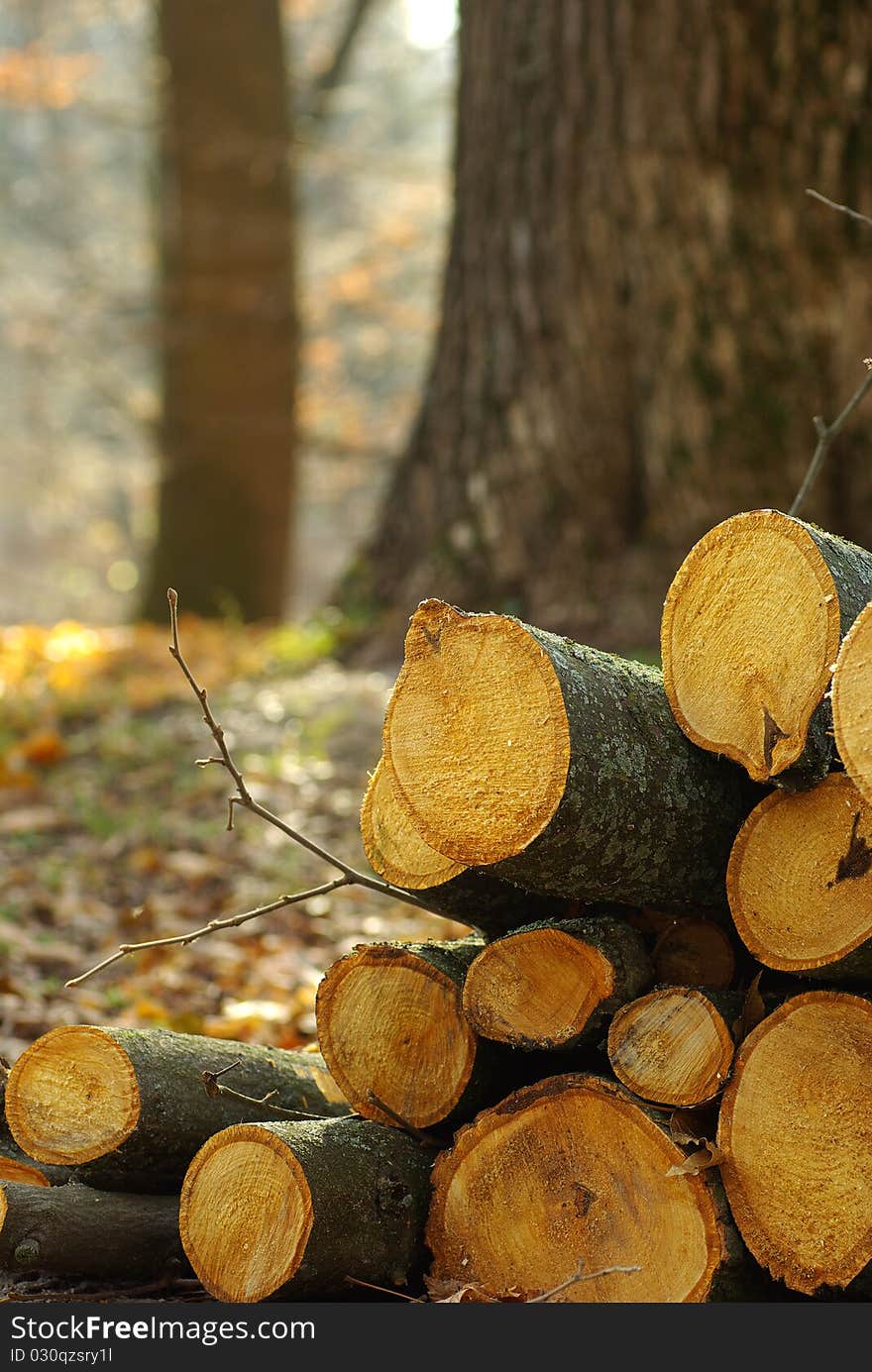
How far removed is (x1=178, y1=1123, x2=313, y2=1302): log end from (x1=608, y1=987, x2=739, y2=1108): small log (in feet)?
1.77

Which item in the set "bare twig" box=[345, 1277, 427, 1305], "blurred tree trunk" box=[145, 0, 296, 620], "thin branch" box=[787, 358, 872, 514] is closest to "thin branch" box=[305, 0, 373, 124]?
"blurred tree trunk" box=[145, 0, 296, 620]

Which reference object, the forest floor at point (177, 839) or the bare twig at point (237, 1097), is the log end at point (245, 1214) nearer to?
the bare twig at point (237, 1097)

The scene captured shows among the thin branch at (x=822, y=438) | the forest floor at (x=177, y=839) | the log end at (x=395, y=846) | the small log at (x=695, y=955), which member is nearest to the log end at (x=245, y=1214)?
the log end at (x=395, y=846)

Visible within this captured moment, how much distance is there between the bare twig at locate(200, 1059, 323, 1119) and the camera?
→ 2.20 metres

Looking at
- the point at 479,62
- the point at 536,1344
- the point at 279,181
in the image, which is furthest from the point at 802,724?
the point at 279,181

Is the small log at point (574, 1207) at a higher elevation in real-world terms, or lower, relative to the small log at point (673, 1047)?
lower

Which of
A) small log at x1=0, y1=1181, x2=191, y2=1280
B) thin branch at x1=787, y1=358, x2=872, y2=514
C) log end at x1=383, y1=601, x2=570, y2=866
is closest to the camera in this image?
log end at x1=383, y1=601, x2=570, y2=866

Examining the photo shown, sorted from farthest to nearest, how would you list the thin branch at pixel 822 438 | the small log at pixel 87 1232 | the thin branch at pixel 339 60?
the thin branch at pixel 339 60 < the thin branch at pixel 822 438 < the small log at pixel 87 1232

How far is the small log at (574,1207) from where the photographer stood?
197 cm

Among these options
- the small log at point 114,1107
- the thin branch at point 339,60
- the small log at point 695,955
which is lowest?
the small log at point 114,1107

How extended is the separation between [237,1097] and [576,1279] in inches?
25.1

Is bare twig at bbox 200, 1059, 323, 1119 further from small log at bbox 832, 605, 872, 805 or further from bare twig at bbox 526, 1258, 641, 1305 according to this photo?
small log at bbox 832, 605, 872, 805

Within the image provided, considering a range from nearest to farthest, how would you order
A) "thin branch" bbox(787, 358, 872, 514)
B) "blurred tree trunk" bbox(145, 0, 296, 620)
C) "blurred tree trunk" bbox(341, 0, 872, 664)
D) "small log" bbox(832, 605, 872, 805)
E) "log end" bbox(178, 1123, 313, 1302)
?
"small log" bbox(832, 605, 872, 805) < "log end" bbox(178, 1123, 313, 1302) < "thin branch" bbox(787, 358, 872, 514) < "blurred tree trunk" bbox(341, 0, 872, 664) < "blurred tree trunk" bbox(145, 0, 296, 620)

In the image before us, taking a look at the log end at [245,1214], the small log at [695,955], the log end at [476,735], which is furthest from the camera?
the small log at [695,955]
